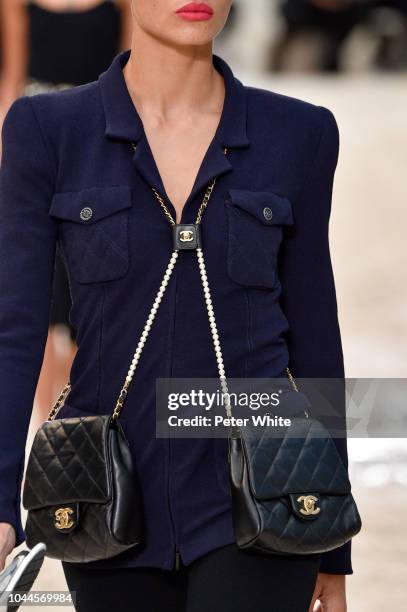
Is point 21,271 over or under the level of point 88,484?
over

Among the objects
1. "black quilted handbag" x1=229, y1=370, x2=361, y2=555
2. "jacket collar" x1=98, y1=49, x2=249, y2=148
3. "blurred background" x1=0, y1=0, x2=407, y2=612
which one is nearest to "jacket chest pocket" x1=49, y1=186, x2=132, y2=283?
"jacket collar" x1=98, y1=49, x2=249, y2=148

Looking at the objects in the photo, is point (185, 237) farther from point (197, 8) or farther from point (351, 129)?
point (351, 129)

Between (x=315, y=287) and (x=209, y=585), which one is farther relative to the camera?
(x=315, y=287)

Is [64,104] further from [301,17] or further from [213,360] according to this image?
[301,17]

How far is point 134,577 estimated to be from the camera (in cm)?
233

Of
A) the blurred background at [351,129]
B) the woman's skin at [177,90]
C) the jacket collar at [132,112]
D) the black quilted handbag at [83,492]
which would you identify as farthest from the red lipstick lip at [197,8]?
the blurred background at [351,129]

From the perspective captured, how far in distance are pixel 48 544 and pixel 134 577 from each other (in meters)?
0.15

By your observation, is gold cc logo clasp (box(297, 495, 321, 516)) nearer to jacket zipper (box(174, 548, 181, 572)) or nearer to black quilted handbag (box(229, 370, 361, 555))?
black quilted handbag (box(229, 370, 361, 555))

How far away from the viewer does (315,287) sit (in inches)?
101

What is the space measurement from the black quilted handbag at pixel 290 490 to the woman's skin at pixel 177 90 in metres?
0.24

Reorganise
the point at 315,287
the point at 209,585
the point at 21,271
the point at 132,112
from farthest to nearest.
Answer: the point at 315,287
the point at 132,112
the point at 21,271
the point at 209,585

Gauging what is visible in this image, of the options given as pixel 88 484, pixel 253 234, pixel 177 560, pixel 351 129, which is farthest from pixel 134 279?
pixel 351 129

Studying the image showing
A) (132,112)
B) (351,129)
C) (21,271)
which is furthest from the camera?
(351,129)

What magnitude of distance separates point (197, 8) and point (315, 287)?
1.69 ft
